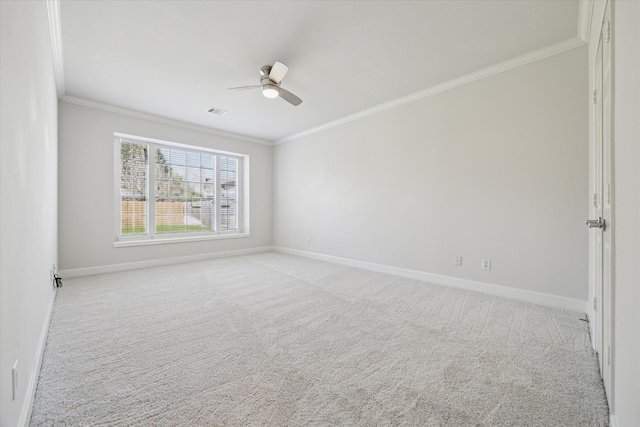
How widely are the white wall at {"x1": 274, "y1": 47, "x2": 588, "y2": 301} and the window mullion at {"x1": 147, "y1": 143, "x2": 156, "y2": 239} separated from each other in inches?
132

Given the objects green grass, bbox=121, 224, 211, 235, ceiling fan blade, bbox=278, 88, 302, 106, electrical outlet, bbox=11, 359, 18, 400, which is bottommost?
electrical outlet, bbox=11, 359, 18, 400

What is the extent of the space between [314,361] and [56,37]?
368cm

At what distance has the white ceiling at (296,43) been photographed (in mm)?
2201

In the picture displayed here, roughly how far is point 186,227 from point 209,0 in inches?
170

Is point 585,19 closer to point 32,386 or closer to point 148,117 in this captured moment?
point 32,386

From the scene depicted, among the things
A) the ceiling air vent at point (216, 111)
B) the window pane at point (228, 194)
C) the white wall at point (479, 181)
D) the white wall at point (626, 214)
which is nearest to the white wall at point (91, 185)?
the ceiling air vent at point (216, 111)

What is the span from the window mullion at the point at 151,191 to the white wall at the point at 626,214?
228 inches

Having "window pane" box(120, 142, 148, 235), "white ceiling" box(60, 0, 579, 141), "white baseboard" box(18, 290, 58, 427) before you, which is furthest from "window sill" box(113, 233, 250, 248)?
"white baseboard" box(18, 290, 58, 427)

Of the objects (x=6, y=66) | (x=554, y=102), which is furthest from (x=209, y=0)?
(x=554, y=102)

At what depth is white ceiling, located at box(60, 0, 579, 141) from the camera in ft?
7.22

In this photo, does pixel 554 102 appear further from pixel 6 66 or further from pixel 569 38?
pixel 6 66

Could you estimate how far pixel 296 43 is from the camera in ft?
8.64

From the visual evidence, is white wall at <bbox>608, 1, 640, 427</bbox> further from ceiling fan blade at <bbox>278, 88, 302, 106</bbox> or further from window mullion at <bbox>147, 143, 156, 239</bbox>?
window mullion at <bbox>147, 143, 156, 239</bbox>

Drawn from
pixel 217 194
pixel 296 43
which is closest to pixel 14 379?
pixel 296 43
